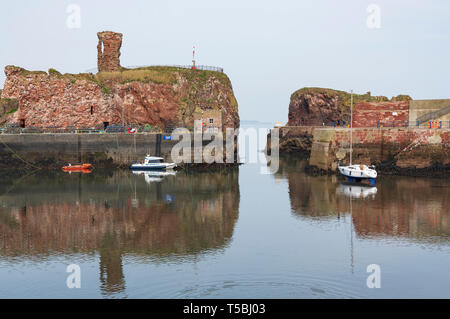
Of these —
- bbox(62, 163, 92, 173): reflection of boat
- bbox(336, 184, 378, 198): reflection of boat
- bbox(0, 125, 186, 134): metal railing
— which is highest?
bbox(0, 125, 186, 134): metal railing

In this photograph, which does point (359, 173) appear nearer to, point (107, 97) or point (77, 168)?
point (77, 168)

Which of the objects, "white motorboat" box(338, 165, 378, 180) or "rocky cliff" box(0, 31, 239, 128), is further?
"rocky cliff" box(0, 31, 239, 128)

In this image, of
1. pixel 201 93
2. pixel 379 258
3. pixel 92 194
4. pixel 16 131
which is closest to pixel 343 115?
pixel 201 93

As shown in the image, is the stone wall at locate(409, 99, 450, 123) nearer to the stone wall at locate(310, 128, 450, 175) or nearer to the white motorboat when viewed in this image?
the stone wall at locate(310, 128, 450, 175)

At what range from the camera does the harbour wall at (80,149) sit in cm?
6672

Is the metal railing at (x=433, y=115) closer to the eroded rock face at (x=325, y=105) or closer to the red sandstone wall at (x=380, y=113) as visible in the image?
the red sandstone wall at (x=380, y=113)

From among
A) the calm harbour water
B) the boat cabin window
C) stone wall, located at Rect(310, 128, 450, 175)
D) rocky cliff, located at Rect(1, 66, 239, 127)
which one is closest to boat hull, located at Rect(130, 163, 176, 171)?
the boat cabin window

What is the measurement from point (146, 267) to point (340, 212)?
1865 centimetres

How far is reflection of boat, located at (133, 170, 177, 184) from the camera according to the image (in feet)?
187

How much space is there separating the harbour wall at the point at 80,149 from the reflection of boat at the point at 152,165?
2480mm

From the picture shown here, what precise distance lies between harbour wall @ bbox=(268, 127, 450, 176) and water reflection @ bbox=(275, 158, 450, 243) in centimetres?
313

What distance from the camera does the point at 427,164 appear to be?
5709cm

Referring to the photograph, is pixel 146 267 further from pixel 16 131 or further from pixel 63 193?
pixel 16 131
